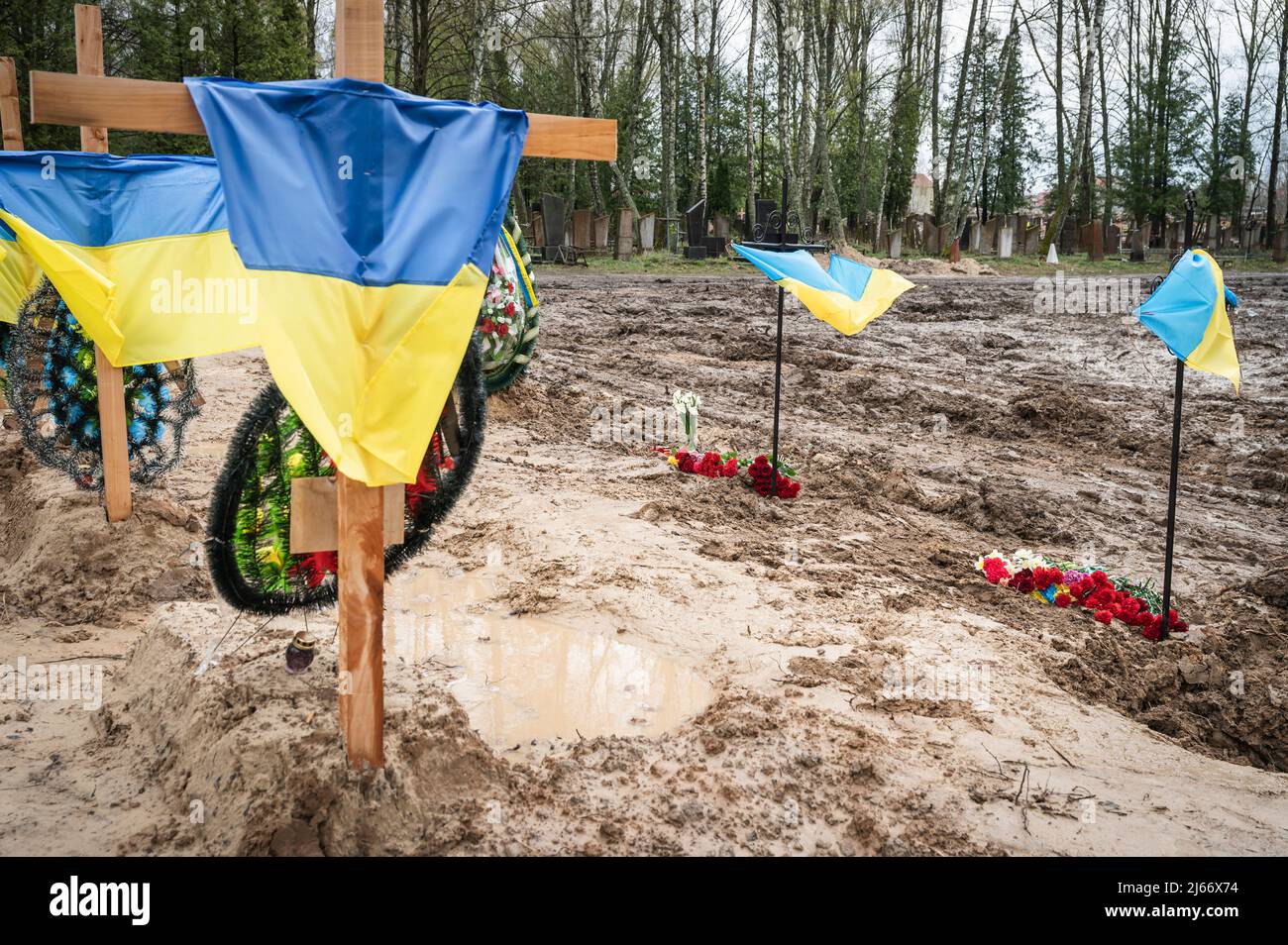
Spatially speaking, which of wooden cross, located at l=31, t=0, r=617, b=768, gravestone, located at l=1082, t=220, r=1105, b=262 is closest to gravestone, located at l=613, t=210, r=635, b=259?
gravestone, located at l=1082, t=220, r=1105, b=262

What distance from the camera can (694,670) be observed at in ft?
17.2

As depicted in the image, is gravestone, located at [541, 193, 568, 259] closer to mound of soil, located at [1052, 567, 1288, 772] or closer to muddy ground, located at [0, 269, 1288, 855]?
muddy ground, located at [0, 269, 1288, 855]

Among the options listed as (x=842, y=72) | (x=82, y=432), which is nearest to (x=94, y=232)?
(x=82, y=432)

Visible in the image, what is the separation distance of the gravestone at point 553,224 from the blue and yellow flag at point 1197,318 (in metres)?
21.5

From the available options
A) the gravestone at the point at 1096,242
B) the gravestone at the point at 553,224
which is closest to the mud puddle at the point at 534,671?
the gravestone at the point at 553,224

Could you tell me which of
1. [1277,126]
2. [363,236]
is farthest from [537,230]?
[363,236]

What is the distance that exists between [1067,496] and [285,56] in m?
15.4

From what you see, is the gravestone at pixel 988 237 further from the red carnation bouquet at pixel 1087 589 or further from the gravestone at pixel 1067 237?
the red carnation bouquet at pixel 1087 589

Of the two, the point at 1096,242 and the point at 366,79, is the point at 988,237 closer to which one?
the point at 1096,242

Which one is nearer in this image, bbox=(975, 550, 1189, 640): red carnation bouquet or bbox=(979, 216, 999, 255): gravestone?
bbox=(975, 550, 1189, 640): red carnation bouquet

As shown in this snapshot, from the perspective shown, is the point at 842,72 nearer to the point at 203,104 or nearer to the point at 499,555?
the point at 499,555

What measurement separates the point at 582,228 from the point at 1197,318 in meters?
24.3

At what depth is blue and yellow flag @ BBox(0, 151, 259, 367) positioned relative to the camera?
526 centimetres

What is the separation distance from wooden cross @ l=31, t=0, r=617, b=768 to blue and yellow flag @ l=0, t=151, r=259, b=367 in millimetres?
2065
